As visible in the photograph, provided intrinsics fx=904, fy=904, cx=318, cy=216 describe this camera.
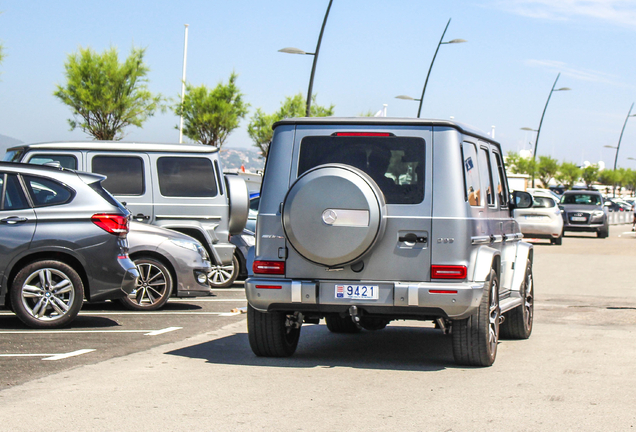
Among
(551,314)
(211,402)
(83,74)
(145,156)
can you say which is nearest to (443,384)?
(211,402)

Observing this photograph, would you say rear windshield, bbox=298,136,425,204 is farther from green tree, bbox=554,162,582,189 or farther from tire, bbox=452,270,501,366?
green tree, bbox=554,162,582,189

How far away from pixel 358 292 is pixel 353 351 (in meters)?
1.47

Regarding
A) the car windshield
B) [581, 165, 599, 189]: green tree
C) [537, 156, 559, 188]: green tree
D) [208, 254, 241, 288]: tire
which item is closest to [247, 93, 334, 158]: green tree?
the car windshield

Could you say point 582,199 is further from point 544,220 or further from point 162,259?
point 162,259

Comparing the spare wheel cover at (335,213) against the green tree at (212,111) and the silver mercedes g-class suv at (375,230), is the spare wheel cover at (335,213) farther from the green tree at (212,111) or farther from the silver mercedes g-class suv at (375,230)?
the green tree at (212,111)

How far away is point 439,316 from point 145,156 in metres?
7.03

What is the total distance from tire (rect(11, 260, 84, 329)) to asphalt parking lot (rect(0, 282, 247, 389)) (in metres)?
0.14

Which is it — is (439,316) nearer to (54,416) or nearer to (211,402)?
(211,402)

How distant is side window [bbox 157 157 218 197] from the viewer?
13195mm

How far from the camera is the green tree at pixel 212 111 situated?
45.3 m

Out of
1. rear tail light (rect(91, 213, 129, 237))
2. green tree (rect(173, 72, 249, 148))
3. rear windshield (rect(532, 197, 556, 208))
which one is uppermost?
green tree (rect(173, 72, 249, 148))

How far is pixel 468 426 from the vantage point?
5.47m

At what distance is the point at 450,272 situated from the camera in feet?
23.7

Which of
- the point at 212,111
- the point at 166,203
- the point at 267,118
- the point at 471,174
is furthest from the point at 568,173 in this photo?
the point at 471,174
